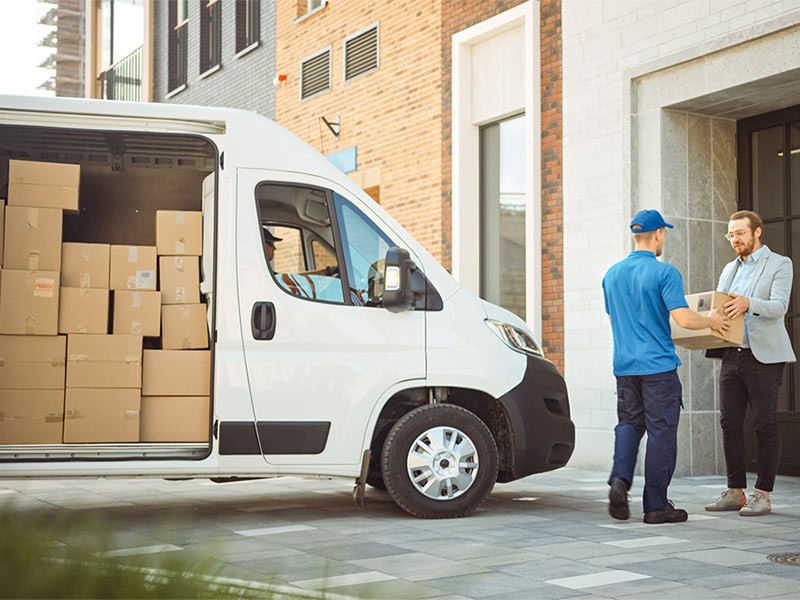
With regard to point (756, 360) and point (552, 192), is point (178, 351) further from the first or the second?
point (552, 192)

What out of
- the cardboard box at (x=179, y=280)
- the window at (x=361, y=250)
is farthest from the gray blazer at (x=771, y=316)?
the cardboard box at (x=179, y=280)

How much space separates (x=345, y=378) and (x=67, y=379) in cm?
175

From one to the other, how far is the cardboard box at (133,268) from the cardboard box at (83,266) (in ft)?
0.21

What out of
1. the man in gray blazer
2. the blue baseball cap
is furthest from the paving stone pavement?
the blue baseball cap

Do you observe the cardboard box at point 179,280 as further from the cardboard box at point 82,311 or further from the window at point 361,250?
the window at point 361,250

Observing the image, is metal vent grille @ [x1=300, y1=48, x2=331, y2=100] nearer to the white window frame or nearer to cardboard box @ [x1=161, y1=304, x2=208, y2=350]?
the white window frame

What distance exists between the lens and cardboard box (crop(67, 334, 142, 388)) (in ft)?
23.7

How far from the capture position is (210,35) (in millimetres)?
21469

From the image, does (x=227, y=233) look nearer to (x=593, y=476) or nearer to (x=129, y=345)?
(x=129, y=345)

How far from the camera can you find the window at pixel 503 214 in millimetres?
12797

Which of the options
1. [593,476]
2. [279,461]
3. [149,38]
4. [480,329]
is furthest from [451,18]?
[149,38]

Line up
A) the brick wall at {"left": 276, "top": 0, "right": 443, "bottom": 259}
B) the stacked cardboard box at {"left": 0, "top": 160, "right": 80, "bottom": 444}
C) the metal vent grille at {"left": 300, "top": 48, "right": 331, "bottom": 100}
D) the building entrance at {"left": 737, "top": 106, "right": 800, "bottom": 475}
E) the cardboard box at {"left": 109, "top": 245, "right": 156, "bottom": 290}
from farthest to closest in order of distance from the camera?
the metal vent grille at {"left": 300, "top": 48, "right": 331, "bottom": 100} < the brick wall at {"left": 276, "top": 0, "right": 443, "bottom": 259} < the building entrance at {"left": 737, "top": 106, "right": 800, "bottom": 475} < the cardboard box at {"left": 109, "top": 245, "right": 156, "bottom": 290} < the stacked cardboard box at {"left": 0, "top": 160, "right": 80, "bottom": 444}

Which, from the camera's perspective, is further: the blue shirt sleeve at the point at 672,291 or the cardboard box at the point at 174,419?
the cardboard box at the point at 174,419

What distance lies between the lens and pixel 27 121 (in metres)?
6.78
